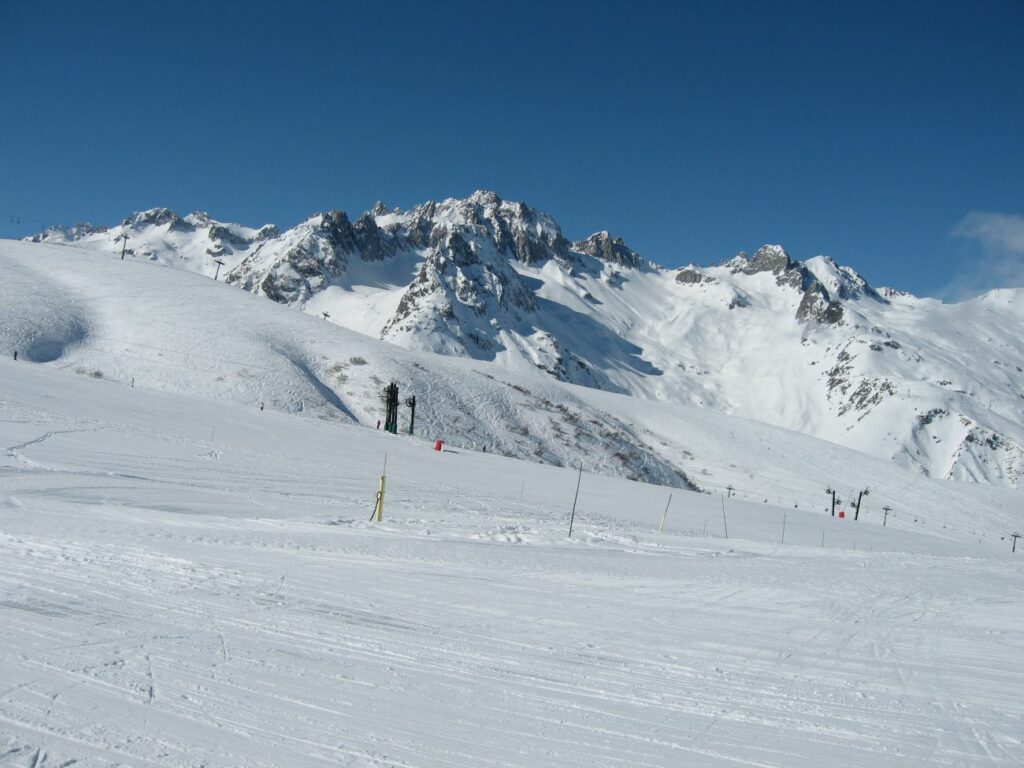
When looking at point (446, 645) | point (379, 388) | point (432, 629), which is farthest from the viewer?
point (379, 388)

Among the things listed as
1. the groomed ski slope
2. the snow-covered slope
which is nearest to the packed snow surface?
the groomed ski slope

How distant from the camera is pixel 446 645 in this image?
21.6 ft

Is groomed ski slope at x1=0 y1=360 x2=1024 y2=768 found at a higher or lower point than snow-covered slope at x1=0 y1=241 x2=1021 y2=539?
lower

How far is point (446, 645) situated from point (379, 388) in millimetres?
53651

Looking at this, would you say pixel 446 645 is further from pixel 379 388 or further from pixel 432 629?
pixel 379 388

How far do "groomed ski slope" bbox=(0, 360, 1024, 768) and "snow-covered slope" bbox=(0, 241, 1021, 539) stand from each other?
128 ft

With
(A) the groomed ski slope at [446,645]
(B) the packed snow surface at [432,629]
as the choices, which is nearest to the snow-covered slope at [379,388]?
(B) the packed snow surface at [432,629]

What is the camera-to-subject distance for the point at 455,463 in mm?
32781

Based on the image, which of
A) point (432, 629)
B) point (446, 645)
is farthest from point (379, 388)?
point (446, 645)

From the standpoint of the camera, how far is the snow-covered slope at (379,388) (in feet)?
172

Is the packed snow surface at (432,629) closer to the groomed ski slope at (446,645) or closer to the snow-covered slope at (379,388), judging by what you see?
the groomed ski slope at (446,645)

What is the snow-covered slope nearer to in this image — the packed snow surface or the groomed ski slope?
the packed snow surface

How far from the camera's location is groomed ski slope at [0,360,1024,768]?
4.67 metres

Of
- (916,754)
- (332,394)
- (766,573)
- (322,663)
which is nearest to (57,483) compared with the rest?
(322,663)
